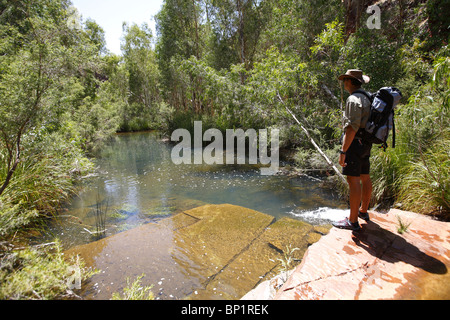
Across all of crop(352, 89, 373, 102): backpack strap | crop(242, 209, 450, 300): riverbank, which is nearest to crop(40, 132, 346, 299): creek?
crop(242, 209, 450, 300): riverbank

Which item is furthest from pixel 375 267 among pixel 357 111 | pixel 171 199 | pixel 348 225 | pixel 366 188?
pixel 171 199

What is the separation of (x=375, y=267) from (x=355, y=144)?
1467 millimetres

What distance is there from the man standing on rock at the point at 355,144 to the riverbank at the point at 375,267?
0.37 m

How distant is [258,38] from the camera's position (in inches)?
729

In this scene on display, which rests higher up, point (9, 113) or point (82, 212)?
point (9, 113)

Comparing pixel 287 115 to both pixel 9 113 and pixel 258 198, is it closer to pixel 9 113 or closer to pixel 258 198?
pixel 258 198

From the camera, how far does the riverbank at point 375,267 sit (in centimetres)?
202

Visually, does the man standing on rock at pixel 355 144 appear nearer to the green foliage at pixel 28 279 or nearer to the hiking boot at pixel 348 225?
the hiking boot at pixel 348 225

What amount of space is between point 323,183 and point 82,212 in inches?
294

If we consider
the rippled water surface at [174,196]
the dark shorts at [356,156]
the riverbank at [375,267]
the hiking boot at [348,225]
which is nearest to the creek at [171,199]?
the rippled water surface at [174,196]

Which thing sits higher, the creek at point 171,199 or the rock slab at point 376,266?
the rock slab at point 376,266

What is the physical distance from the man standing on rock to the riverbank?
37 cm

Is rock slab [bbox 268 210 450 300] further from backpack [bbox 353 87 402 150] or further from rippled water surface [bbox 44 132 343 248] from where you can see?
rippled water surface [bbox 44 132 343 248]

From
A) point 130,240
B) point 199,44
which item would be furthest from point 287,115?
point 199,44
